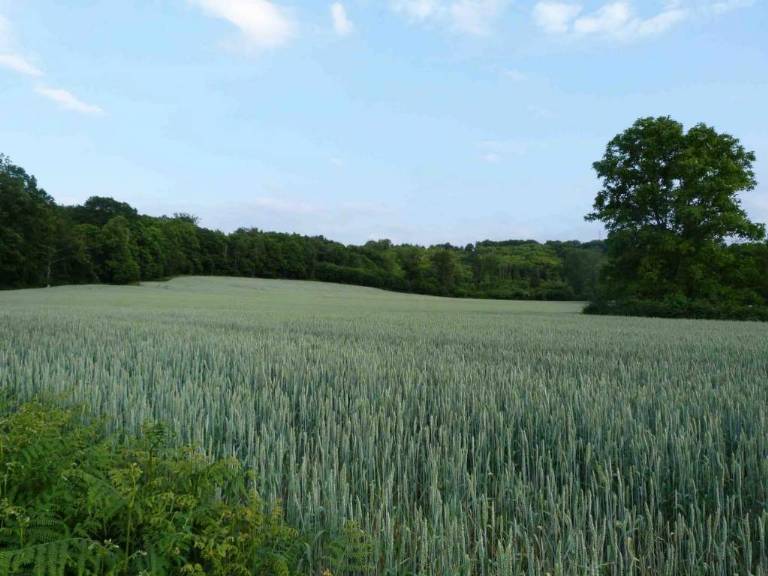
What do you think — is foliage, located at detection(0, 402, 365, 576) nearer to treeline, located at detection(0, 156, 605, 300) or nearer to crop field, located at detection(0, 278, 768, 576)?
crop field, located at detection(0, 278, 768, 576)

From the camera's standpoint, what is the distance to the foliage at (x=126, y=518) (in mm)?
1672

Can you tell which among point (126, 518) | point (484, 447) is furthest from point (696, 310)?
point (126, 518)

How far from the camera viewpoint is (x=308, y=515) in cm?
220

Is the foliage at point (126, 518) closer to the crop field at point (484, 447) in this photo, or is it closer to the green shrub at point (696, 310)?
the crop field at point (484, 447)

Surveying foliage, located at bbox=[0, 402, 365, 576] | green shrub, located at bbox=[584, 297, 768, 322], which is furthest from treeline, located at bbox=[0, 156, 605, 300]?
foliage, located at bbox=[0, 402, 365, 576]

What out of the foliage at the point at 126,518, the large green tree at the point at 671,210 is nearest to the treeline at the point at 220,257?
the large green tree at the point at 671,210

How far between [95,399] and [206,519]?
9.28ft

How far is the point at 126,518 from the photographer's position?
2.02 metres

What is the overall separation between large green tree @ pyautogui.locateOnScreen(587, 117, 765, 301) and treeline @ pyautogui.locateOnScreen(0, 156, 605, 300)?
1752cm

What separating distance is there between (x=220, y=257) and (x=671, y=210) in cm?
6407

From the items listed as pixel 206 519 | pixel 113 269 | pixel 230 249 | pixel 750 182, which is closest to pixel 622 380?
pixel 206 519

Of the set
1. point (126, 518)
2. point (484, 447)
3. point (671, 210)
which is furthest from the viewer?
point (671, 210)

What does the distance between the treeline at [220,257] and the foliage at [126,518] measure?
5213 centimetres

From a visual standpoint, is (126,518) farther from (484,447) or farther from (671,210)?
(671,210)
